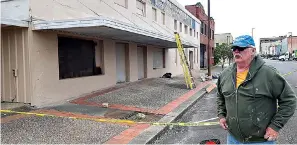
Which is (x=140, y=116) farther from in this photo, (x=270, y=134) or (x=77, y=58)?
(x=270, y=134)

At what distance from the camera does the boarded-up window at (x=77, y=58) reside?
10148mm

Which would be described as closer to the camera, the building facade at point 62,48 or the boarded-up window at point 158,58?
the building facade at point 62,48

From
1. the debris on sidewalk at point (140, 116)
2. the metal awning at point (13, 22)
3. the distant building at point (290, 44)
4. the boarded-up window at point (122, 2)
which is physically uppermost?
the distant building at point (290, 44)

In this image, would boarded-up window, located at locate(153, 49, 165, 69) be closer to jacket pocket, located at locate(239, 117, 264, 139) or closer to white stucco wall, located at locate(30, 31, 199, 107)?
white stucco wall, located at locate(30, 31, 199, 107)

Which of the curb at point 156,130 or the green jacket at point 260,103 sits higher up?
the green jacket at point 260,103

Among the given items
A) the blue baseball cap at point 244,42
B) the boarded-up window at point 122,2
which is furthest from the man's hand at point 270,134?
the boarded-up window at point 122,2

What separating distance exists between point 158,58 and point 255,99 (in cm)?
1791

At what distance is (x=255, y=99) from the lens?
9.68 feet

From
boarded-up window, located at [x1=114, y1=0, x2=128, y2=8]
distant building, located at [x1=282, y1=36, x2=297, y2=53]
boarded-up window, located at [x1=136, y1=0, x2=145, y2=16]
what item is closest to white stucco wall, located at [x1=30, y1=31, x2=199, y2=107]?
boarded-up window, located at [x1=114, y1=0, x2=128, y2=8]


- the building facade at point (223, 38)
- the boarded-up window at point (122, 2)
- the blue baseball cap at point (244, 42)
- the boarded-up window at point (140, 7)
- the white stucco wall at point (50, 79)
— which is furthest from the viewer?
the building facade at point (223, 38)

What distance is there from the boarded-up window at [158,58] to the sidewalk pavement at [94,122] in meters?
9.16

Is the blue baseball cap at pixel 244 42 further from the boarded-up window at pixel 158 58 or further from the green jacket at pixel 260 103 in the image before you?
the boarded-up window at pixel 158 58

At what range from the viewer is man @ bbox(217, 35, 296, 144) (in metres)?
2.93

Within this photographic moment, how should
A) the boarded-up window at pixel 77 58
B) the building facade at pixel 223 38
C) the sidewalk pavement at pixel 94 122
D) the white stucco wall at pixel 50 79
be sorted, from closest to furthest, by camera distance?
the sidewalk pavement at pixel 94 122, the white stucco wall at pixel 50 79, the boarded-up window at pixel 77 58, the building facade at pixel 223 38
